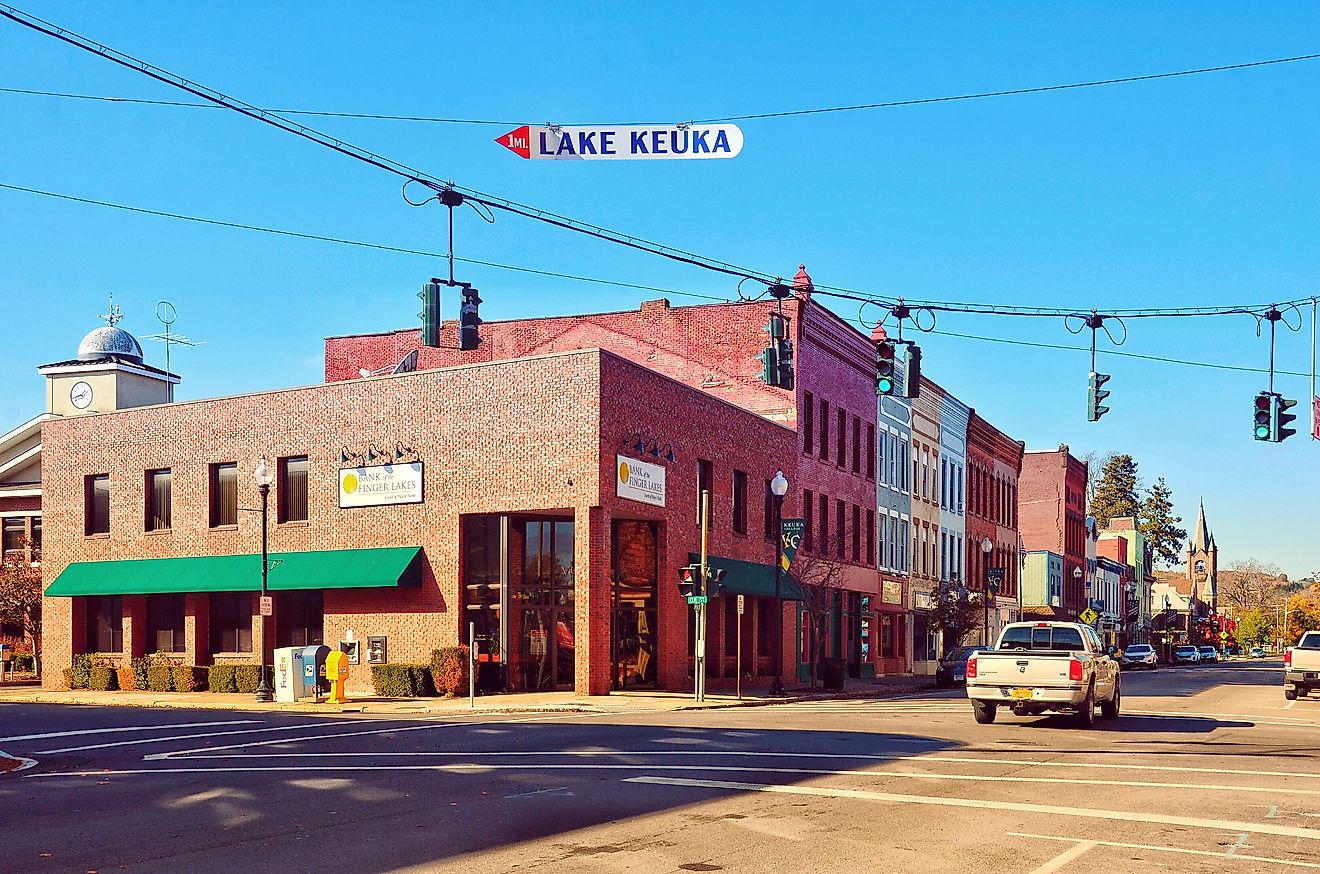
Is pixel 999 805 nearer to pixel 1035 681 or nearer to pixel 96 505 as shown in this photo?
pixel 1035 681

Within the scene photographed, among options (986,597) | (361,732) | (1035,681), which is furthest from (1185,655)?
(361,732)

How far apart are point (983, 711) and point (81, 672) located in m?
29.0

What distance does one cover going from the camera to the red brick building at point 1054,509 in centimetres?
9569

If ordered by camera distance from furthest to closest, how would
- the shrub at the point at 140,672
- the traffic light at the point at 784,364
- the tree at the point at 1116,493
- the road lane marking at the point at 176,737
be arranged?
the tree at the point at 1116,493
the shrub at the point at 140,672
the traffic light at the point at 784,364
the road lane marking at the point at 176,737

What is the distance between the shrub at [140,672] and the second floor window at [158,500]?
175 inches

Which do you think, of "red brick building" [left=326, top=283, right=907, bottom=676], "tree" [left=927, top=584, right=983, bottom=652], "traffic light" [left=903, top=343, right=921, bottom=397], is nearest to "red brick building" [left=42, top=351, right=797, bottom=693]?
"red brick building" [left=326, top=283, right=907, bottom=676]

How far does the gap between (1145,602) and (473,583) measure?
115791 mm

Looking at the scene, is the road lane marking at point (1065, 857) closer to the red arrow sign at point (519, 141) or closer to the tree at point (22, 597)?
the red arrow sign at point (519, 141)

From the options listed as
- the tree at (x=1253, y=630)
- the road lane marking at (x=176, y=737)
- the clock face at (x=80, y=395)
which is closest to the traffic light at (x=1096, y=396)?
the road lane marking at (x=176, y=737)

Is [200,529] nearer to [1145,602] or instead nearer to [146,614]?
[146,614]

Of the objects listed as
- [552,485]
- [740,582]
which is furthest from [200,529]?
[740,582]

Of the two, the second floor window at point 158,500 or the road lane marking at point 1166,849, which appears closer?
the road lane marking at point 1166,849

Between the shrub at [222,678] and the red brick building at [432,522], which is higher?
the red brick building at [432,522]

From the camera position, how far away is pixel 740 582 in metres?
42.8
